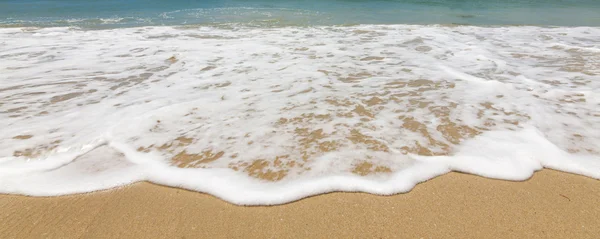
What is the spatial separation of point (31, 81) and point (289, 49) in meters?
4.26

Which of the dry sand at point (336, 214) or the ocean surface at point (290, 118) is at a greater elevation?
the ocean surface at point (290, 118)

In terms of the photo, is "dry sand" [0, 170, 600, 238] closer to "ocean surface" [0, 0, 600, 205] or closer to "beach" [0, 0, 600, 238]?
"beach" [0, 0, 600, 238]

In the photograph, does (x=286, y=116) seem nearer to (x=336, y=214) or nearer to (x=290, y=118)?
(x=290, y=118)

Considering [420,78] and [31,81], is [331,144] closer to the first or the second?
[420,78]

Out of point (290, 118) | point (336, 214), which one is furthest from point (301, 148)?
point (336, 214)

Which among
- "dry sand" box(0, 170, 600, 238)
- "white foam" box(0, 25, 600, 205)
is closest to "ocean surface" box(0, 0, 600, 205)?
"white foam" box(0, 25, 600, 205)

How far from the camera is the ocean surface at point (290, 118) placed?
231cm

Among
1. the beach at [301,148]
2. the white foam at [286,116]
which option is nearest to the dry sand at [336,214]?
the beach at [301,148]

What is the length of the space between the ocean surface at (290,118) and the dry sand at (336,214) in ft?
0.39

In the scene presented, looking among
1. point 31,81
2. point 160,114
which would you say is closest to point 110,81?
point 31,81

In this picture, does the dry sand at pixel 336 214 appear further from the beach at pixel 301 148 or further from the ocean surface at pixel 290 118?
the ocean surface at pixel 290 118

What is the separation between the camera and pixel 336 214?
1.91 meters

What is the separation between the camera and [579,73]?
4676mm

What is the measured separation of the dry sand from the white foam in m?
0.11
